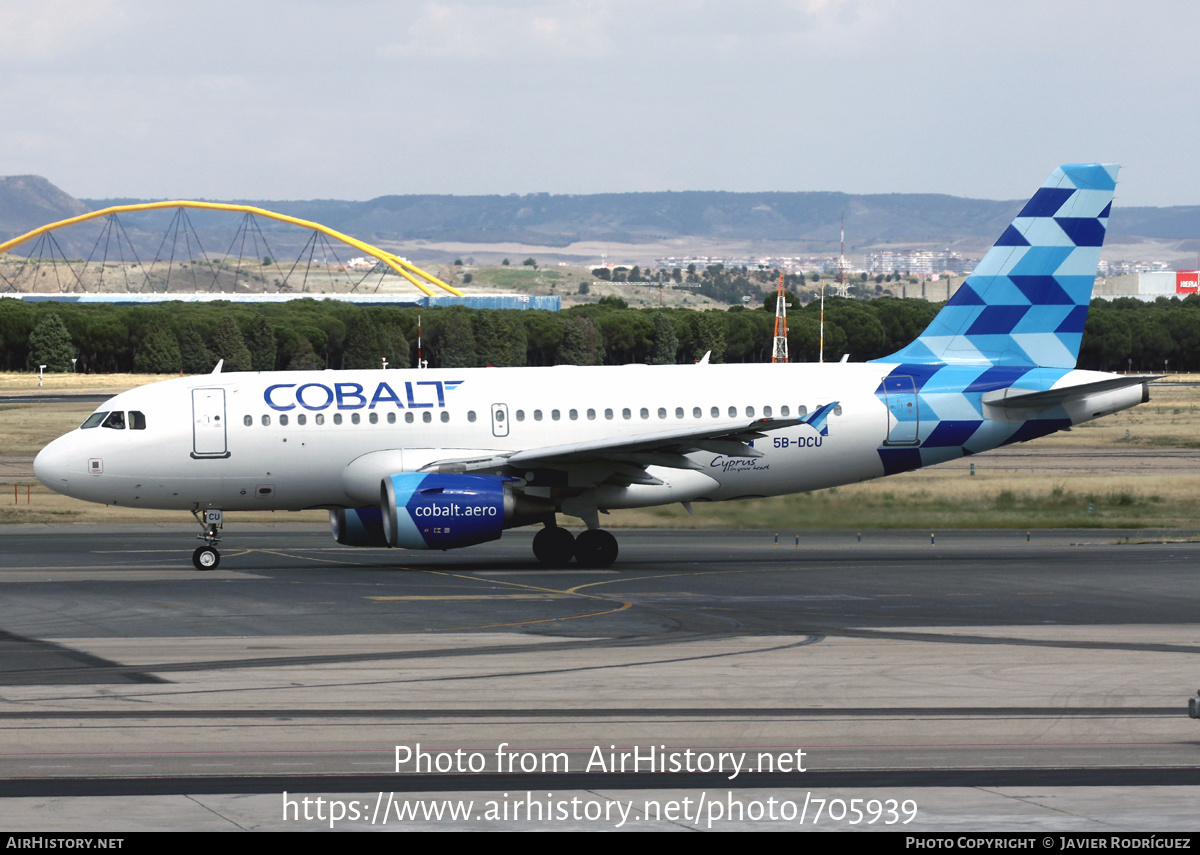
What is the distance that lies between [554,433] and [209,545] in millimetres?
8073

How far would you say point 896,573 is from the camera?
31453 mm

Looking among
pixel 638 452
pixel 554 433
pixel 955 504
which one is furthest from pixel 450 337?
pixel 638 452

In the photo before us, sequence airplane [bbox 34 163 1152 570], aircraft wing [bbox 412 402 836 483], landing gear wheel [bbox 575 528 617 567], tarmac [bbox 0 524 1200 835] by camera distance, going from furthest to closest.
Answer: landing gear wheel [bbox 575 528 617 567], airplane [bbox 34 163 1152 570], aircraft wing [bbox 412 402 836 483], tarmac [bbox 0 524 1200 835]

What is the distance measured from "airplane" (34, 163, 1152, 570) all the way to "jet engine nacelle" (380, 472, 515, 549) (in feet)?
0.16

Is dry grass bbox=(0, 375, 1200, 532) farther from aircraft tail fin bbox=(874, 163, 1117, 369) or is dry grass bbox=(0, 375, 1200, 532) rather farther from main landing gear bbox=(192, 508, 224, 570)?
main landing gear bbox=(192, 508, 224, 570)

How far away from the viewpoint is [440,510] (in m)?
30.8

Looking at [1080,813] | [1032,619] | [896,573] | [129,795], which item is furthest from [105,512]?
[1080,813]

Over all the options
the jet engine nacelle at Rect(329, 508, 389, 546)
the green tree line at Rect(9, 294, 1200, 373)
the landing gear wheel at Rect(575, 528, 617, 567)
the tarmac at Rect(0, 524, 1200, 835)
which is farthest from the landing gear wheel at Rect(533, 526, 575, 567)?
the green tree line at Rect(9, 294, 1200, 373)

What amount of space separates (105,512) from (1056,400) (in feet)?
99.9

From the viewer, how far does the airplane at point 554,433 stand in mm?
32344

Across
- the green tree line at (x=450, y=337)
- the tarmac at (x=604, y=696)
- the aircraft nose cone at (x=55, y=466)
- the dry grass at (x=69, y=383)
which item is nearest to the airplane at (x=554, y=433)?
the aircraft nose cone at (x=55, y=466)

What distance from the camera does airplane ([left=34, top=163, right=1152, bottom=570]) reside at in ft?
106

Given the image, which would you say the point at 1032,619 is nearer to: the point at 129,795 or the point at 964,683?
the point at 964,683

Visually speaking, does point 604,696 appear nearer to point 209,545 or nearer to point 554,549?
point 554,549
